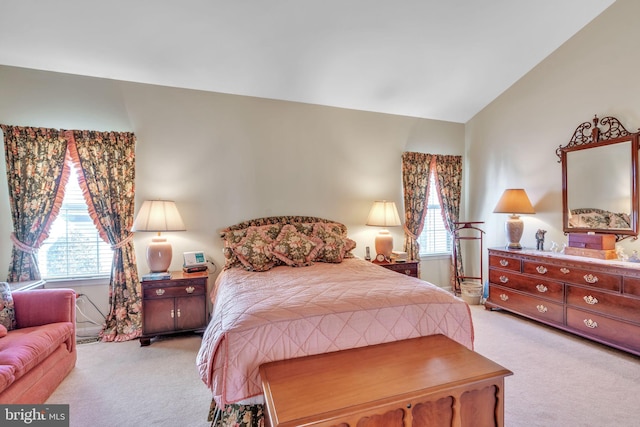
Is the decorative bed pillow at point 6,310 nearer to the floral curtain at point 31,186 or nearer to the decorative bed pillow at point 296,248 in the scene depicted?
the floral curtain at point 31,186

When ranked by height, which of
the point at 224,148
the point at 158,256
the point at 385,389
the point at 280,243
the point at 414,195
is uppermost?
the point at 224,148

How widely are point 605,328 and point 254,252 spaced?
3.41 m

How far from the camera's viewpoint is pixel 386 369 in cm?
150

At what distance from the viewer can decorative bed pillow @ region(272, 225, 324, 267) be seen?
3.15 meters

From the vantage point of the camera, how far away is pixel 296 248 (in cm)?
321

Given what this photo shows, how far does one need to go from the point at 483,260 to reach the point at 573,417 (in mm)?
2845

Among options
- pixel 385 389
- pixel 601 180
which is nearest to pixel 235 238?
pixel 385 389

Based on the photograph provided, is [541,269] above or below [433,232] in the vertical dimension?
below

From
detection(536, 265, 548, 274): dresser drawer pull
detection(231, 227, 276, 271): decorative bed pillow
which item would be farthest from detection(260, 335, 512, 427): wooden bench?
detection(536, 265, 548, 274): dresser drawer pull

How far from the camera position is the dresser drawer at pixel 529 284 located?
312 cm

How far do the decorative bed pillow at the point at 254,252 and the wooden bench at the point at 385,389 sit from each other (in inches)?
60.0

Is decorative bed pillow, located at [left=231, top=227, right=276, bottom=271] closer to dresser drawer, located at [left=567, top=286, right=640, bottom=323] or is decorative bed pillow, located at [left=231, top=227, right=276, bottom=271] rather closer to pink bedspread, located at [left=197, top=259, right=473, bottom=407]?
pink bedspread, located at [left=197, top=259, right=473, bottom=407]

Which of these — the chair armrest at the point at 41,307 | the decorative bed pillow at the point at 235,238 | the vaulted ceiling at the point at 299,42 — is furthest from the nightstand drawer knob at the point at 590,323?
the chair armrest at the point at 41,307

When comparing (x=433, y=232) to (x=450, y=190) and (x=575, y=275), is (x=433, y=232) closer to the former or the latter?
(x=450, y=190)
